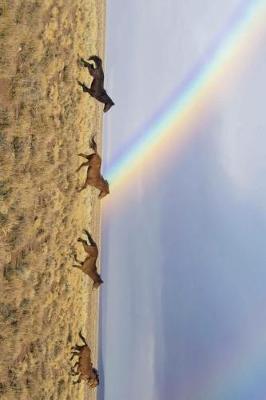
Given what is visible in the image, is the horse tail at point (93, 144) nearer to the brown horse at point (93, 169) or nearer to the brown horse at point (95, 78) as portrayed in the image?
the brown horse at point (93, 169)

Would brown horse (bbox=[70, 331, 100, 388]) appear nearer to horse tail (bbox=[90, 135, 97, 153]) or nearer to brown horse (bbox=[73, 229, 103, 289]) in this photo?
brown horse (bbox=[73, 229, 103, 289])

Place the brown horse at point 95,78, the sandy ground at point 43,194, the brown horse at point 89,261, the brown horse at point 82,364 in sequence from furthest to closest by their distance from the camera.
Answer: the brown horse at point 95,78, the brown horse at point 89,261, the brown horse at point 82,364, the sandy ground at point 43,194

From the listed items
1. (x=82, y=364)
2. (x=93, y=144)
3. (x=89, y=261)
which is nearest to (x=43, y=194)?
(x=89, y=261)

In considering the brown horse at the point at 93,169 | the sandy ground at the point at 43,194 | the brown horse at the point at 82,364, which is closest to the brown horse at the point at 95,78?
the sandy ground at the point at 43,194

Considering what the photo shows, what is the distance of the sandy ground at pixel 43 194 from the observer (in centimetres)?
1011

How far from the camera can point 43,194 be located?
11383mm

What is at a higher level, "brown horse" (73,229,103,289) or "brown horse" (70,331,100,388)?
"brown horse" (73,229,103,289)

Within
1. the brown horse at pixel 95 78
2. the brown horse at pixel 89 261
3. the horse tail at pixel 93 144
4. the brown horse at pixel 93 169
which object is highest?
the brown horse at pixel 95 78

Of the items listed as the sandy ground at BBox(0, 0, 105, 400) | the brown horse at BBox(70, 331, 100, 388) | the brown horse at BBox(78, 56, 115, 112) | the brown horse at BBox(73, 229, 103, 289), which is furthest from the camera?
the brown horse at BBox(78, 56, 115, 112)

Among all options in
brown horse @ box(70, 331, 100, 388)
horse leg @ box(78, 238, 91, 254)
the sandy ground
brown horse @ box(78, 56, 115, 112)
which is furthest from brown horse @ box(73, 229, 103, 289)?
brown horse @ box(78, 56, 115, 112)

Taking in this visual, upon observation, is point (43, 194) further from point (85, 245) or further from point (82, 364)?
point (82, 364)

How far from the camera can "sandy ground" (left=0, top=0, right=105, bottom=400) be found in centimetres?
1011

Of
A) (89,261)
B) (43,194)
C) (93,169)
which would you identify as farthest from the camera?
(93,169)

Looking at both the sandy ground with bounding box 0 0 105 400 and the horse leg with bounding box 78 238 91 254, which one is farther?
the horse leg with bounding box 78 238 91 254
